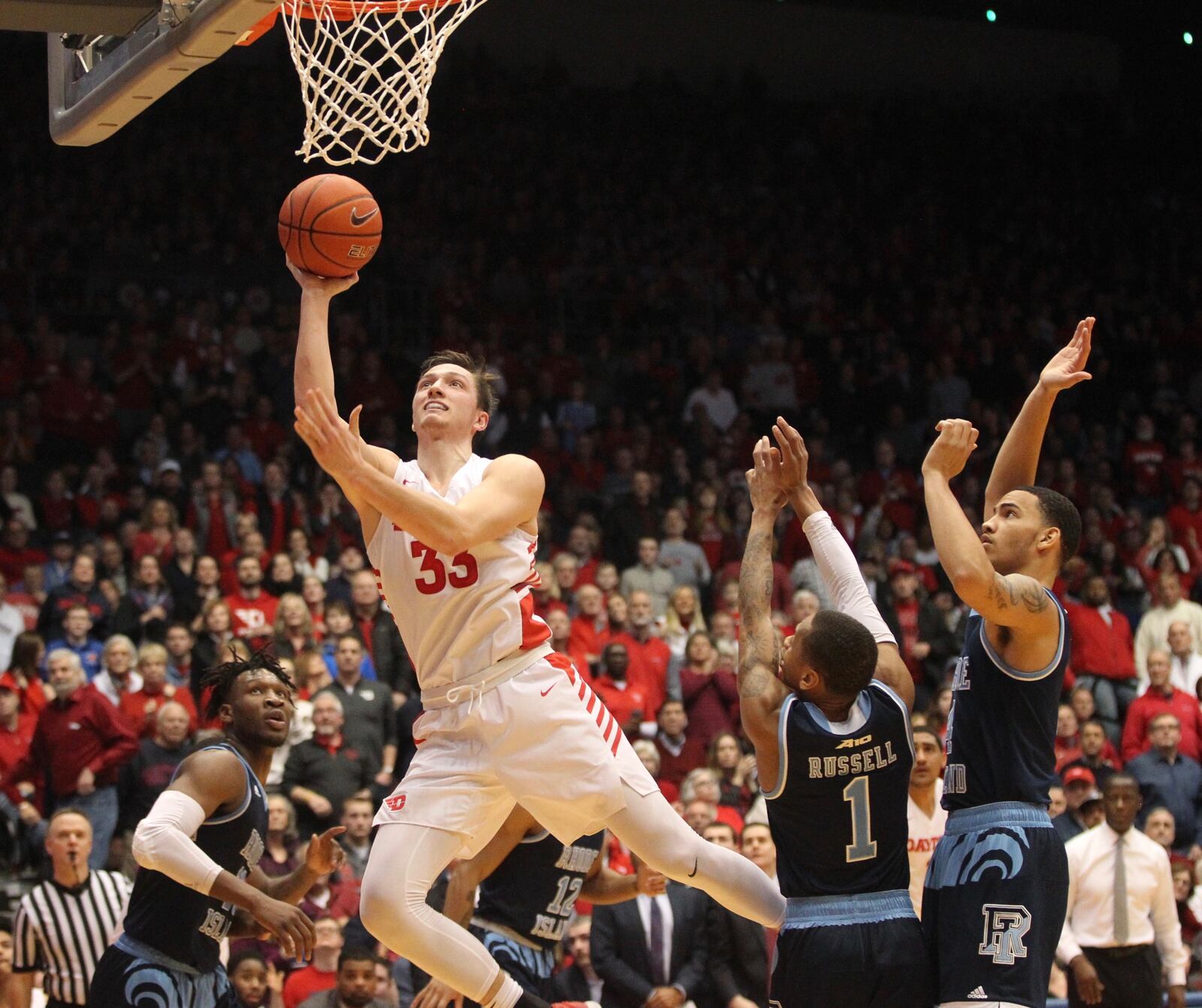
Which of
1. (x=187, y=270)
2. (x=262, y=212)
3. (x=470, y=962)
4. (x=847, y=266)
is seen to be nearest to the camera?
(x=470, y=962)

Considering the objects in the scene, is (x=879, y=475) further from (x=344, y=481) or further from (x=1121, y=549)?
(x=344, y=481)

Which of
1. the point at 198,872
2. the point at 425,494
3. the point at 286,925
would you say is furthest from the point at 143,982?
the point at 425,494

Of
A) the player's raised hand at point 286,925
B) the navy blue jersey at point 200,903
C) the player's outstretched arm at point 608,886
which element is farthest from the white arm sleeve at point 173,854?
the player's outstretched arm at point 608,886

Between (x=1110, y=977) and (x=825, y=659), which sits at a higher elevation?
(x=825, y=659)

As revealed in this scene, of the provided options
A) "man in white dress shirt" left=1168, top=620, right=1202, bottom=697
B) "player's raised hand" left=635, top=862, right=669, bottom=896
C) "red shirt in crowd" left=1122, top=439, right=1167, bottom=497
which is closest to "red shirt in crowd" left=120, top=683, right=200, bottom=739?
"player's raised hand" left=635, top=862, right=669, bottom=896

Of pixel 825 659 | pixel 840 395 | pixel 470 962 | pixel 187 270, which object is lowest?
pixel 470 962

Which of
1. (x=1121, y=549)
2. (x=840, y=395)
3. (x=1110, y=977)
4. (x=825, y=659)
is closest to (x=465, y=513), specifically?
(x=825, y=659)

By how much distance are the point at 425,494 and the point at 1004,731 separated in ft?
6.12

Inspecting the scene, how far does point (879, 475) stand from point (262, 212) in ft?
23.2

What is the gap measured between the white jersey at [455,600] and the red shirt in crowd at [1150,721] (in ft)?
24.2

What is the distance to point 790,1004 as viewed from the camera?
16.0 feet

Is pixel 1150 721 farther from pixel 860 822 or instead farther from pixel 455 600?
pixel 455 600

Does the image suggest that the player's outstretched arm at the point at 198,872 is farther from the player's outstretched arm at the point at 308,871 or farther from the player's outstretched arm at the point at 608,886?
the player's outstretched arm at the point at 608,886

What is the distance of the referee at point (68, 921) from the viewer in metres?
7.30
